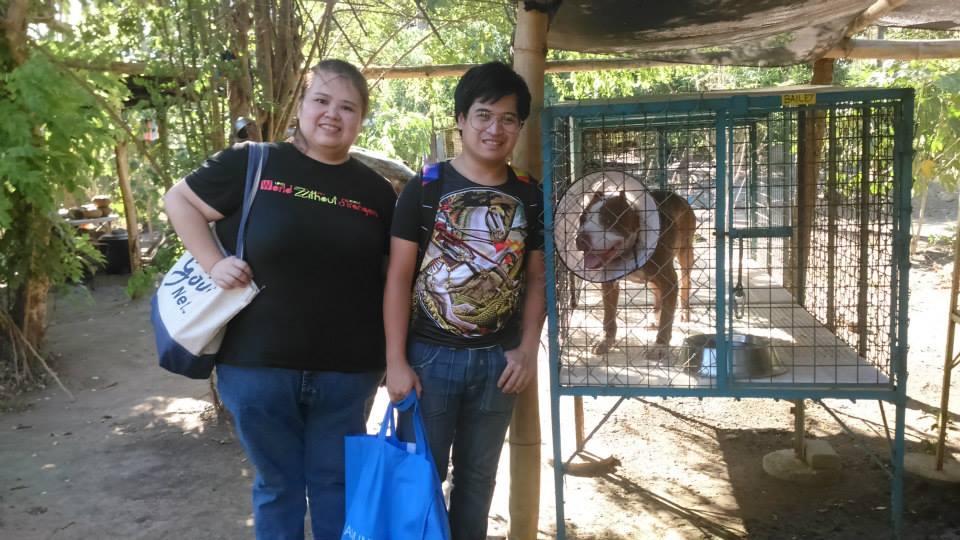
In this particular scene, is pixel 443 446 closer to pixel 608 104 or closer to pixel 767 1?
pixel 608 104

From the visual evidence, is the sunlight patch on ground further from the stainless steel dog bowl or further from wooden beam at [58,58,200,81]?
the stainless steel dog bowl

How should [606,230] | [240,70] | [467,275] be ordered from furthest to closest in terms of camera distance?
[240,70], [606,230], [467,275]

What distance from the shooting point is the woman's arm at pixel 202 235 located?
239 cm

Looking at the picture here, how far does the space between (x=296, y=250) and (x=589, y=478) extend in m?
2.72

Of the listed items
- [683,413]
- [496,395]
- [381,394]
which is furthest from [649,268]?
[381,394]

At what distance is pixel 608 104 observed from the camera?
9.57ft

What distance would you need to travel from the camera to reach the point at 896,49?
5.74 metres

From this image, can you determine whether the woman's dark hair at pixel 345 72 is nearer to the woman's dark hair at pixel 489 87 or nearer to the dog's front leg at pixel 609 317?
the woman's dark hair at pixel 489 87

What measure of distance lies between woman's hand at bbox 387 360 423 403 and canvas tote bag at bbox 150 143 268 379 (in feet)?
1.52

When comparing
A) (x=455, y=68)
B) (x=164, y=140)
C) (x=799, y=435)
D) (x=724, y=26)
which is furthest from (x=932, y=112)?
(x=164, y=140)

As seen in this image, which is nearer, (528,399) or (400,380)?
(400,380)

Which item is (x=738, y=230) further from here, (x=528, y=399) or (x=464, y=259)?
(x=464, y=259)

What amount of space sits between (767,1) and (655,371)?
5.07 ft

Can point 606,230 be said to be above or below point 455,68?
below
